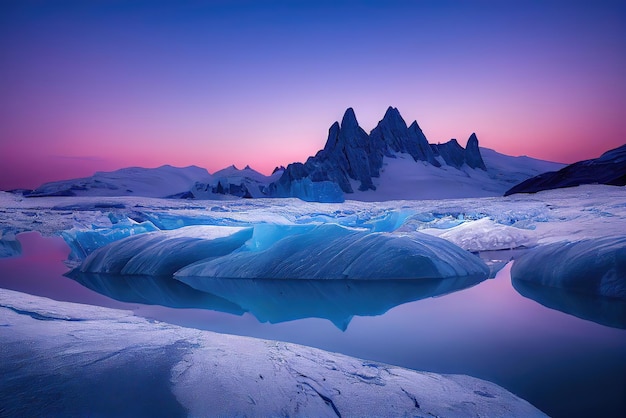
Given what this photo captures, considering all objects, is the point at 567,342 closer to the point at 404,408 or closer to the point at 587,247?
the point at 404,408

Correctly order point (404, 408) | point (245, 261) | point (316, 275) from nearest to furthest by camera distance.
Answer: point (404, 408), point (316, 275), point (245, 261)

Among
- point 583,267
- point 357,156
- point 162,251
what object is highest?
point 357,156

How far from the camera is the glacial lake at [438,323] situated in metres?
2.19

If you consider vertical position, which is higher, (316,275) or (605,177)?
(605,177)

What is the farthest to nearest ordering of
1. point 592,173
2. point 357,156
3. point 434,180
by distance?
point 434,180 → point 357,156 → point 592,173

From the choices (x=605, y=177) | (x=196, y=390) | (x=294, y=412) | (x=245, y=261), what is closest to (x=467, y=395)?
(x=294, y=412)

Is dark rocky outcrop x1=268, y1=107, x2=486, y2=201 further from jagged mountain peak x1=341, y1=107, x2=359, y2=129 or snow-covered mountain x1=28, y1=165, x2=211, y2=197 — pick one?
snow-covered mountain x1=28, y1=165, x2=211, y2=197

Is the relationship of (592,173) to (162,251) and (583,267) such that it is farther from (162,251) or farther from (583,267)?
(162,251)

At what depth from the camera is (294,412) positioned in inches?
60.7

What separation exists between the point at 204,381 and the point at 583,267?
13.0ft

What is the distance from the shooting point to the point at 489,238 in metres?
8.22

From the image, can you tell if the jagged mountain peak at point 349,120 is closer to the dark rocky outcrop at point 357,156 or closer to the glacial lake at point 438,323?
the dark rocky outcrop at point 357,156

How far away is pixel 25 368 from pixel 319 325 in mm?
2007

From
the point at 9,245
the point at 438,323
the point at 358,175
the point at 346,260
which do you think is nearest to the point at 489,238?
the point at 346,260
